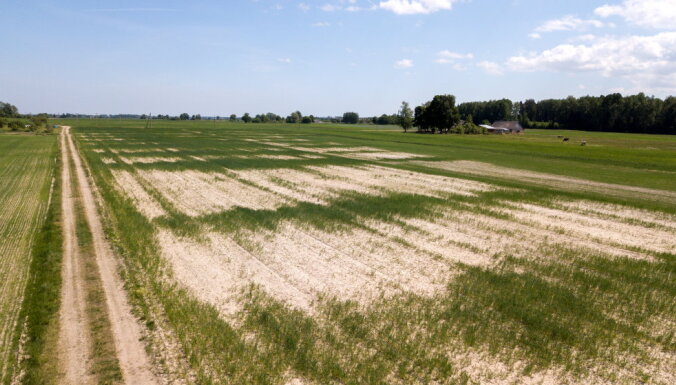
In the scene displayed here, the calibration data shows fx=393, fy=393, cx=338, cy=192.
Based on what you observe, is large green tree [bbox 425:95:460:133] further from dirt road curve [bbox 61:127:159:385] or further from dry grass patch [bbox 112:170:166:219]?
dirt road curve [bbox 61:127:159:385]

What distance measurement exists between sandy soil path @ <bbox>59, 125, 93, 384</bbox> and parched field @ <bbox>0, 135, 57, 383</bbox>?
0.73 meters

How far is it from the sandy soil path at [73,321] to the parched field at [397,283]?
105 cm

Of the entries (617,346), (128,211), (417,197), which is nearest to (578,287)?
(617,346)

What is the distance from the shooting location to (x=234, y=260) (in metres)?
11.4

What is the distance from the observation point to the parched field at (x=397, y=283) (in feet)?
22.3

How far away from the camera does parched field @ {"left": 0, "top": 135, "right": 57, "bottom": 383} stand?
7212mm

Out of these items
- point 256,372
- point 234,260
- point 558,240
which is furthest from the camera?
point 558,240

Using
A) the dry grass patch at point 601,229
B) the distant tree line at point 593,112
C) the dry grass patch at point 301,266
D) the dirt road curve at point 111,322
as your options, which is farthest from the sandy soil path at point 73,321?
the distant tree line at point 593,112

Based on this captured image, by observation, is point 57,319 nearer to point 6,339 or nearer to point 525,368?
point 6,339

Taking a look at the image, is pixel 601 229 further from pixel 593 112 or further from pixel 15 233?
pixel 593 112

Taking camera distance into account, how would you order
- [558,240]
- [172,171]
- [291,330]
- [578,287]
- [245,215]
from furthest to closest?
[172,171] < [245,215] < [558,240] < [578,287] < [291,330]

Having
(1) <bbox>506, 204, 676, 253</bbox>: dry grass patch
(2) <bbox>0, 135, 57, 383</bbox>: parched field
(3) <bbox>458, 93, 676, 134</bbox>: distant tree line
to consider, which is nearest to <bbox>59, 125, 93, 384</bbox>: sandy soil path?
(2) <bbox>0, 135, 57, 383</bbox>: parched field

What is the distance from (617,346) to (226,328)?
748 centimetres

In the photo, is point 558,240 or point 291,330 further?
point 558,240
